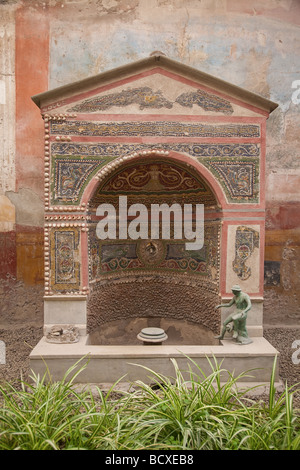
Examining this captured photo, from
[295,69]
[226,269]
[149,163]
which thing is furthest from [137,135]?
[295,69]

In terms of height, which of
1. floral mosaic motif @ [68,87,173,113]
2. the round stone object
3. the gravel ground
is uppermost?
floral mosaic motif @ [68,87,173,113]

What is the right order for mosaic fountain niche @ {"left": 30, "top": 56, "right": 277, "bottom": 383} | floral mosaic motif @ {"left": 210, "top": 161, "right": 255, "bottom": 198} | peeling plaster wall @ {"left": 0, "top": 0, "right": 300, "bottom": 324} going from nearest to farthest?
mosaic fountain niche @ {"left": 30, "top": 56, "right": 277, "bottom": 383}
floral mosaic motif @ {"left": 210, "top": 161, "right": 255, "bottom": 198}
peeling plaster wall @ {"left": 0, "top": 0, "right": 300, "bottom": 324}

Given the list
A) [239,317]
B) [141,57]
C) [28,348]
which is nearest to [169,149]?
[239,317]

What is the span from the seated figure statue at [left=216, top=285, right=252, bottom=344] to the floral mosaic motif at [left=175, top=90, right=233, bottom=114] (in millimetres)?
2513

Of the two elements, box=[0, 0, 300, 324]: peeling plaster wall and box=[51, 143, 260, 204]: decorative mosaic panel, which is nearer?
box=[51, 143, 260, 204]: decorative mosaic panel

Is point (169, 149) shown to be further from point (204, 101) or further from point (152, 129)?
point (204, 101)

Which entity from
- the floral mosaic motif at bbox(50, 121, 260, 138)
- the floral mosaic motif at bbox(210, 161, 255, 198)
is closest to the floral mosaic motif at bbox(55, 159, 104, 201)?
the floral mosaic motif at bbox(50, 121, 260, 138)

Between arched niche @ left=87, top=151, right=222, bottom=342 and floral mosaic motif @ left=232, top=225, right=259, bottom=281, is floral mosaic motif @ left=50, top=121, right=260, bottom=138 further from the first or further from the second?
floral mosaic motif @ left=232, top=225, right=259, bottom=281

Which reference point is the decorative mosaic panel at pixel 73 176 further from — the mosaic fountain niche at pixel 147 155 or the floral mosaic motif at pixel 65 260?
the floral mosaic motif at pixel 65 260

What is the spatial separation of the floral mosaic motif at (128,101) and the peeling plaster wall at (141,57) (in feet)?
8.73

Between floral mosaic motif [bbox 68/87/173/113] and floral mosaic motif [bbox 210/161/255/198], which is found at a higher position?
floral mosaic motif [bbox 68/87/173/113]

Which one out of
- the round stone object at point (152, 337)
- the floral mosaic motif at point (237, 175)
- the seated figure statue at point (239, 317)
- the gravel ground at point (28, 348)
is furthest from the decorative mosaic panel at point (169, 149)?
the gravel ground at point (28, 348)

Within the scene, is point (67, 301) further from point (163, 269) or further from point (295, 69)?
point (295, 69)

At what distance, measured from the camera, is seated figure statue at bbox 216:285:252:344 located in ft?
16.1
